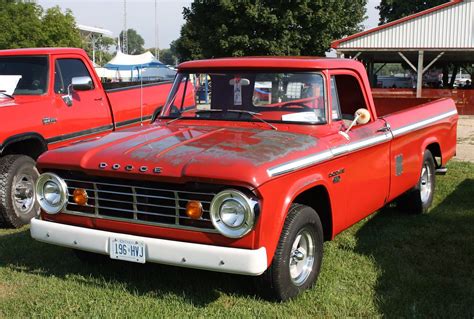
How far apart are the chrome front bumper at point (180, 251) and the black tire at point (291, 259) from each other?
0.28 m

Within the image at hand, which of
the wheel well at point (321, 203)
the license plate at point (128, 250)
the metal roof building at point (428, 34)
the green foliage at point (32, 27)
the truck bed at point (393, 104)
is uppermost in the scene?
the green foliage at point (32, 27)

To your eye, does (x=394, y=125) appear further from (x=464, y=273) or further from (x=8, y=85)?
(x=8, y=85)

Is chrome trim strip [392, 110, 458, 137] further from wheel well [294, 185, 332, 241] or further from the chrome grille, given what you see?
the chrome grille

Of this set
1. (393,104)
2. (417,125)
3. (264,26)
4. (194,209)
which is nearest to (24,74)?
(194,209)

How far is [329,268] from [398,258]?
0.73 metres

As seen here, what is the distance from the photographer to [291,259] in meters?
4.03

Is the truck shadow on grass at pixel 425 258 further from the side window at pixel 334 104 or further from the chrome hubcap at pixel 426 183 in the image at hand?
the side window at pixel 334 104

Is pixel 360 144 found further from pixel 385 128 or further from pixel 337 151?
pixel 385 128

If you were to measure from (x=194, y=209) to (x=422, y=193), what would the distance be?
3.88 m

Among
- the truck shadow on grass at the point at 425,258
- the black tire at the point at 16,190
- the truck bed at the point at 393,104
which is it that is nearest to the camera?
the truck shadow on grass at the point at 425,258

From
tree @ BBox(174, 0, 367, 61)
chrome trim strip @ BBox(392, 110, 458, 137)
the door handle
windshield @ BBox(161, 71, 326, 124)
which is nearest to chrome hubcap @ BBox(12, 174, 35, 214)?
windshield @ BBox(161, 71, 326, 124)

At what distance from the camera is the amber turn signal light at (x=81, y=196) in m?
4.07

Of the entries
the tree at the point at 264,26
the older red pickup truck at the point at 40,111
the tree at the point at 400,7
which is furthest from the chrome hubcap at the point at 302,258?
the tree at the point at 400,7

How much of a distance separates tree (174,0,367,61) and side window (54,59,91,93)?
21095 mm
